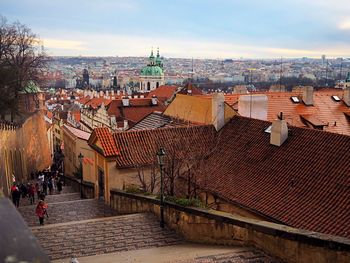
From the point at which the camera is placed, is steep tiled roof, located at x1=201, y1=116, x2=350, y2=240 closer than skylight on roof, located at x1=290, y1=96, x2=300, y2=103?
Yes

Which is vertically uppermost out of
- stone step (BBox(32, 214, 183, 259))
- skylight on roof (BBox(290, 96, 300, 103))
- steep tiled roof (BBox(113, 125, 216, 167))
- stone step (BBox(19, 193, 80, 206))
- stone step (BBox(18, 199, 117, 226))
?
skylight on roof (BBox(290, 96, 300, 103))

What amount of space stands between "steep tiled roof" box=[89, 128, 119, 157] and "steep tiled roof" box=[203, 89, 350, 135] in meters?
9.65

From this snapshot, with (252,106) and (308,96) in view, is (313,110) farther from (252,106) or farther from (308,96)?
(252,106)

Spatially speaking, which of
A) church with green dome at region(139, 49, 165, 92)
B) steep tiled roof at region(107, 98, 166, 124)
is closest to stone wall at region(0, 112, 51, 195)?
steep tiled roof at region(107, 98, 166, 124)

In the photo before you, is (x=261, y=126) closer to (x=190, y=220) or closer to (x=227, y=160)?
(x=227, y=160)

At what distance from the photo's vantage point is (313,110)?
26.4m

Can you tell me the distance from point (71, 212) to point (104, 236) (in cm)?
482

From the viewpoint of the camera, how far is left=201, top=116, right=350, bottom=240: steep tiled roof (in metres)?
11.3

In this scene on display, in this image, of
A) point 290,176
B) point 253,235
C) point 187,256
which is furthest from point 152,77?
point 187,256

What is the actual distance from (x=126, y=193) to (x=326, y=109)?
54.3 ft

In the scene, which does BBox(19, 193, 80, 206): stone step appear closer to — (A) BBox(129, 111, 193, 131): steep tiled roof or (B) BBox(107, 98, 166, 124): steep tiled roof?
(A) BBox(129, 111, 193, 131): steep tiled roof

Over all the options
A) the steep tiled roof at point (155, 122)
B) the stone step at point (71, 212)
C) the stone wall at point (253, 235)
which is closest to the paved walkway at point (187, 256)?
the stone wall at point (253, 235)

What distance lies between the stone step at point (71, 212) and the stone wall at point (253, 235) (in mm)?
2605

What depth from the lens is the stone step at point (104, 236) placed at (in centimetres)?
995
